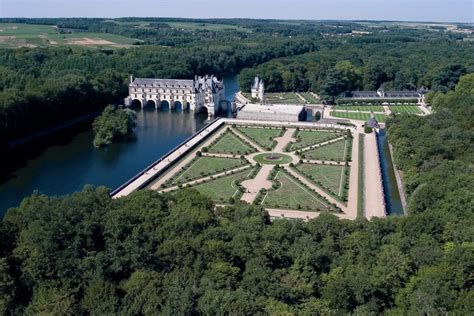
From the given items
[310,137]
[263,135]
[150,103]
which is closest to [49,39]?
[150,103]

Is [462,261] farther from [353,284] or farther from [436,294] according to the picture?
[353,284]

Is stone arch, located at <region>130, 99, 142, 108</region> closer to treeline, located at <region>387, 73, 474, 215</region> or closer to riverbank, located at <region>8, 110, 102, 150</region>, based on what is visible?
riverbank, located at <region>8, 110, 102, 150</region>

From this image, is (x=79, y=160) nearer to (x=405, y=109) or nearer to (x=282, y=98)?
(x=282, y=98)

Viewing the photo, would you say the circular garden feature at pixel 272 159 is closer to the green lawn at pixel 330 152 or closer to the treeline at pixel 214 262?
the green lawn at pixel 330 152

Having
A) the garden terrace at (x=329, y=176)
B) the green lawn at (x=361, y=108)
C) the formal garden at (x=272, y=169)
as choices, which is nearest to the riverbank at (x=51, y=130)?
the formal garden at (x=272, y=169)

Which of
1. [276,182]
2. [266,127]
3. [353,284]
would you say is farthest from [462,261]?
[266,127]
